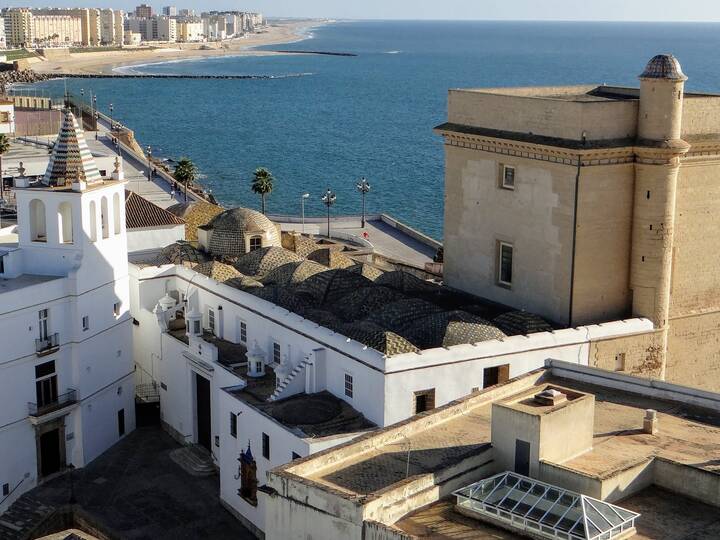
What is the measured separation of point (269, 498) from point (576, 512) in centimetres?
411

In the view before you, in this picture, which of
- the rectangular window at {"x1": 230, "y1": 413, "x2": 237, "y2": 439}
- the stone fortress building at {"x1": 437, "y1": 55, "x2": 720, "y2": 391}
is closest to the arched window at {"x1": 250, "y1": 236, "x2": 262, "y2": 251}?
the stone fortress building at {"x1": 437, "y1": 55, "x2": 720, "y2": 391}

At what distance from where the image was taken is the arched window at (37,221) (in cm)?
2952

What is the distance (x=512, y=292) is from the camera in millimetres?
28453

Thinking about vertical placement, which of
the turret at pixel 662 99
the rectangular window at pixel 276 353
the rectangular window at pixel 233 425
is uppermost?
the turret at pixel 662 99

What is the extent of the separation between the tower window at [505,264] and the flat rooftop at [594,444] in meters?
8.73

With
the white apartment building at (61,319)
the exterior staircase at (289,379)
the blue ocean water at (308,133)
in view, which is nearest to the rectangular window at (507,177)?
the exterior staircase at (289,379)

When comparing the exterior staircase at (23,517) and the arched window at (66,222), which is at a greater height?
the arched window at (66,222)

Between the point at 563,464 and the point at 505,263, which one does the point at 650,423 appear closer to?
the point at 563,464

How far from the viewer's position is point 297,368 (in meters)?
26.1

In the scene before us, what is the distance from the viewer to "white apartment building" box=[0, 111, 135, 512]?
27.7 meters

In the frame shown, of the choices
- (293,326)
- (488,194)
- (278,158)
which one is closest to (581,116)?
(488,194)

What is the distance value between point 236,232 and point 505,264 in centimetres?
1102

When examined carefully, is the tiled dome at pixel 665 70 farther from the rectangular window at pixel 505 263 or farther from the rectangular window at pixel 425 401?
the rectangular window at pixel 425 401

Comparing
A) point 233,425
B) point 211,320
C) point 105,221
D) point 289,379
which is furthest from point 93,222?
point 289,379
